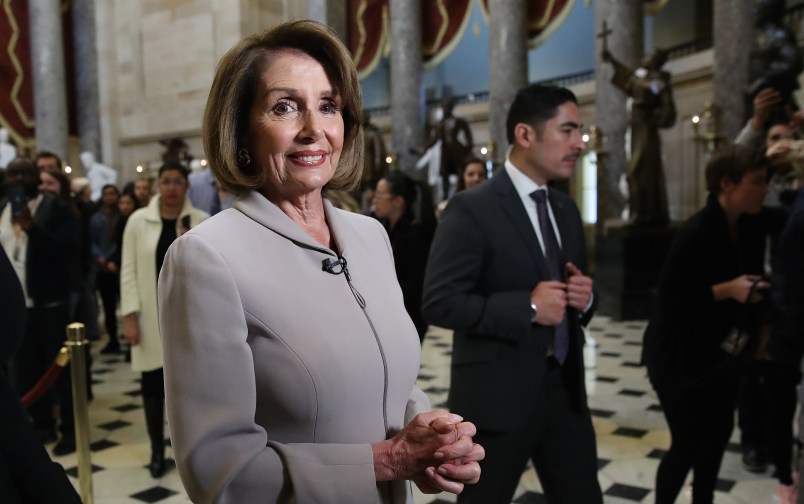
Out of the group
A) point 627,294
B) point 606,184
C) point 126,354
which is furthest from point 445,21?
point 126,354

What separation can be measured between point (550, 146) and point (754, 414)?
2.77 meters

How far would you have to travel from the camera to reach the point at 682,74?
15.6 metres

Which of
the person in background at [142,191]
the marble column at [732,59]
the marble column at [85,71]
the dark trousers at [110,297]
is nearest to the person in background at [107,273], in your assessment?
the dark trousers at [110,297]

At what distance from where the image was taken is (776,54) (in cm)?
693

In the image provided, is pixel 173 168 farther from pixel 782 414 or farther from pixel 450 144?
pixel 450 144

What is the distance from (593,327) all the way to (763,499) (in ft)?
17.6

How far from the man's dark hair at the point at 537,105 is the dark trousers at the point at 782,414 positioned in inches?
75.9

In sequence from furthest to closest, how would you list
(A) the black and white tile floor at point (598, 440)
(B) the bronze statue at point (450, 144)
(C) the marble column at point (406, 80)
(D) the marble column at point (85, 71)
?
(D) the marble column at point (85, 71), (C) the marble column at point (406, 80), (B) the bronze statue at point (450, 144), (A) the black and white tile floor at point (598, 440)

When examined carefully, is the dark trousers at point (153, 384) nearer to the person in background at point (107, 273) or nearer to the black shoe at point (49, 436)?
the black shoe at point (49, 436)

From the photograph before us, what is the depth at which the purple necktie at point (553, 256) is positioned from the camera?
106 inches

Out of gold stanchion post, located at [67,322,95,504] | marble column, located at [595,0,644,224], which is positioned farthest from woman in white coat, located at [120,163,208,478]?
marble column, located at [595,0,644,224]

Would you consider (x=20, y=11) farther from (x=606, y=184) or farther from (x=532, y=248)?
(x=532, y=248)

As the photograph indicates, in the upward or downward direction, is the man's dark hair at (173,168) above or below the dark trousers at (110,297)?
above

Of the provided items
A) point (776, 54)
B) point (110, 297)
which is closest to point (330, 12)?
point (110, 297)
